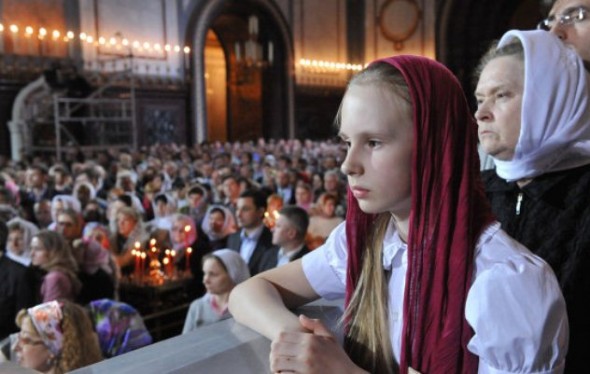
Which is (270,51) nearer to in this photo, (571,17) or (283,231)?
(283,231)

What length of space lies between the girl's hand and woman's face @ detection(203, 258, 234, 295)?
297cm

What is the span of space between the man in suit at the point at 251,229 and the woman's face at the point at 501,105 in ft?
11.9

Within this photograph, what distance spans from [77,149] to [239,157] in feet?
10.4

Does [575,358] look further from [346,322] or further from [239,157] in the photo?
[239,157]

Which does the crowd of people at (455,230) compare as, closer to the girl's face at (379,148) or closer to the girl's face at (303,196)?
the girl's face at (379,148)

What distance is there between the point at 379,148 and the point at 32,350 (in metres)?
2.32

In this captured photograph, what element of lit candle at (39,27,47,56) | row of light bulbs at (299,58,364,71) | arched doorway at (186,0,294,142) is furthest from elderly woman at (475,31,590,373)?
row of light bulbs at (299,58,364,71)

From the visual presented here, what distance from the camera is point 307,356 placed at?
1.02 meters

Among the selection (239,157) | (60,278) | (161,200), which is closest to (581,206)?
(60,278)

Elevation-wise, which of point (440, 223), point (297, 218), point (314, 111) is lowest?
point (297, 218)

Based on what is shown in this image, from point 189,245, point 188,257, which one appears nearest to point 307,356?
point 188,257

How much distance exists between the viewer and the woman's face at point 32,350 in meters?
2.75

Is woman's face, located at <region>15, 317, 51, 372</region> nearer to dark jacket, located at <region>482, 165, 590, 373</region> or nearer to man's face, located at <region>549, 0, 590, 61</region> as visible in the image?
dark jacket, located at <region>482, 165, 590, 373</region>

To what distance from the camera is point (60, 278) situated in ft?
12.7
